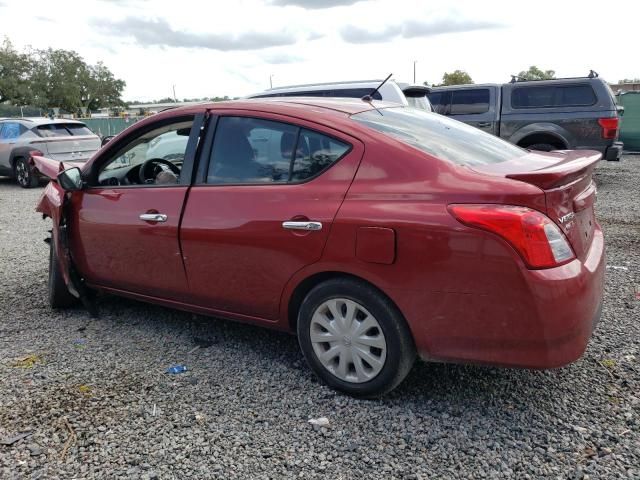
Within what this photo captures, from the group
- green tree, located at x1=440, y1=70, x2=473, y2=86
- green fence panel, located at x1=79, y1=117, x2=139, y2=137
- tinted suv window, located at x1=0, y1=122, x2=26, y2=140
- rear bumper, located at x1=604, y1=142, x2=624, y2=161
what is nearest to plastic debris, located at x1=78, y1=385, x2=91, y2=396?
rear bumper, located at x1=604, y1=142, x2=624, y2=161

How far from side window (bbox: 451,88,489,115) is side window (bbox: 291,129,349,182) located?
8.58 metres

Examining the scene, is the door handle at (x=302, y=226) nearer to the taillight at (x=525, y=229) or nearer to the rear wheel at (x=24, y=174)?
the taillight at (x=525, y=229)

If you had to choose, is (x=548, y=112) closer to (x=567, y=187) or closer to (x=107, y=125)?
(x=567, y=187)

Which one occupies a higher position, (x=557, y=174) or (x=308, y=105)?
(x=308, y=105)

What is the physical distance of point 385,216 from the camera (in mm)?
2719

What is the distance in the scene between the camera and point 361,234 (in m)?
2.77

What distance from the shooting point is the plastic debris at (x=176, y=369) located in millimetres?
3414

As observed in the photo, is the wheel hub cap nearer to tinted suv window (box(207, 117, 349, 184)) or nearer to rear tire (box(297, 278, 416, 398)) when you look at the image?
rear tire (box(297, 278, 416, 398))

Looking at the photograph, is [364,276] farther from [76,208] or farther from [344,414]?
[76,208]

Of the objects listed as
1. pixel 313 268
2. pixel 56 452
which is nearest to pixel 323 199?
pixel 313 268

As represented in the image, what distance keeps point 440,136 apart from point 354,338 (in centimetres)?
126

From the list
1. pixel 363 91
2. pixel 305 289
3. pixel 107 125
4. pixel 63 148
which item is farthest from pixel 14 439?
pixel 107 125

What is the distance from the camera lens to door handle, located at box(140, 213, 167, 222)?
3545 mm

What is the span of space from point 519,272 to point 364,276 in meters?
0.75
